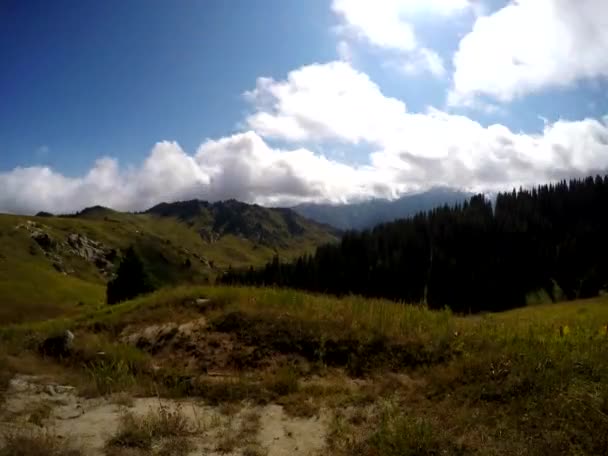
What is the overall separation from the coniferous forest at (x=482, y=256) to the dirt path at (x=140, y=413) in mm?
116734

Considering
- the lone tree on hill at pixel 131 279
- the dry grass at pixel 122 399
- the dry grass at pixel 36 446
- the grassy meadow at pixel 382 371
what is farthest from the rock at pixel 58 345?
the lone tree on hill at pixel 131 279

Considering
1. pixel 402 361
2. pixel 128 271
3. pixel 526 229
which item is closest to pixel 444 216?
pixel 526 229

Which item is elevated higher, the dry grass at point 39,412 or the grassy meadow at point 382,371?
the grassy meadow at point 382,371

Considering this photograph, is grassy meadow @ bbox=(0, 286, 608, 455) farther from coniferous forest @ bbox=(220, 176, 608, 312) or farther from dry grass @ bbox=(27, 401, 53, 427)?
coniferous forest @ bbox=(220, 176, 608, 312)

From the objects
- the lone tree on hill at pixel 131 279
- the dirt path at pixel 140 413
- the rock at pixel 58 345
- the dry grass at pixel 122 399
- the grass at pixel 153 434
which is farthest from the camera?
the lone tree on hill at pixel 131 279

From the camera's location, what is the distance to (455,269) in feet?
443

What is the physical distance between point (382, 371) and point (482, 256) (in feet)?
457

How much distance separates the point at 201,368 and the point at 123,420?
3.48 metres

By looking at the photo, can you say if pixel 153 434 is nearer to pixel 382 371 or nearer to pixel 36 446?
pixel 36 446

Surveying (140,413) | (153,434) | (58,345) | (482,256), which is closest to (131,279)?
(58,345)

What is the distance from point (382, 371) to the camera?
33.5 feet

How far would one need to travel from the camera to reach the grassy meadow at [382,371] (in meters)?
6.61

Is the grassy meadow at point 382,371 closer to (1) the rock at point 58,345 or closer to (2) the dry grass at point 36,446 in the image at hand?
(1) the rock at point 58,345

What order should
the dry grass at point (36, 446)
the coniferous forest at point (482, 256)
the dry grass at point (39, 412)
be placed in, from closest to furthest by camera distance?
the dry grass at point (36, 446) < the dry grass at point (39, 412) < the coniferous forest at point (482, 256)
